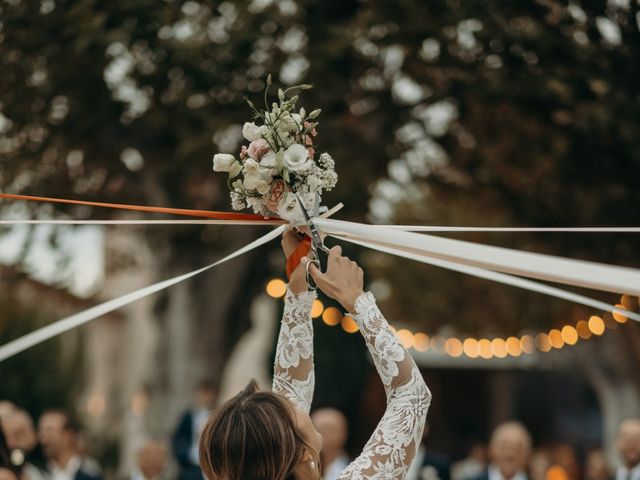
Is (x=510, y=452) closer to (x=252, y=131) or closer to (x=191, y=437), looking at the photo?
(x=191, y=437)

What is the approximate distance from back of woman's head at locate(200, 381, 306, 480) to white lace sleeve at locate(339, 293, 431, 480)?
0.16 meters

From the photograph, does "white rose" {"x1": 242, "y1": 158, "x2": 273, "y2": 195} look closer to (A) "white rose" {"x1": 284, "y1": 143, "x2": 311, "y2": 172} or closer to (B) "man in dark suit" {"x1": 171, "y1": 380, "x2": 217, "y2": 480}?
(A) "white rose" {"x1": 284, "y1": 143, "x2": 311, "y2": 172}

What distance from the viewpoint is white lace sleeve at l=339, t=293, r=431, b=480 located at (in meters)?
2.88

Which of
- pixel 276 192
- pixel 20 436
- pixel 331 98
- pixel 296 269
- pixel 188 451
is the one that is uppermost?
pixel 276 192

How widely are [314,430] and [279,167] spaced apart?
0.89m

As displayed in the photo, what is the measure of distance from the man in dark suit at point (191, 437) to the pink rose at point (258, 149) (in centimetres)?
738

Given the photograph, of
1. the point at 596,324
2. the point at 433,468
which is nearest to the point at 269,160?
the point at 433,468

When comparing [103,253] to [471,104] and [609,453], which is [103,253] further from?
[609,453]

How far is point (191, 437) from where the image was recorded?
11.2 m

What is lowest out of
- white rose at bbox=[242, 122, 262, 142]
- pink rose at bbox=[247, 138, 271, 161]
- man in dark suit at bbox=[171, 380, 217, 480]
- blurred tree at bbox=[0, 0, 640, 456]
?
man in dark suit at bbox=[171, 380, 217, 480]

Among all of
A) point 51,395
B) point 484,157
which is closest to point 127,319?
point 51,395

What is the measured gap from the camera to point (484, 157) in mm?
14680

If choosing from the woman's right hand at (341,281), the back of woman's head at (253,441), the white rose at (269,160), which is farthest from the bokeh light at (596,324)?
the back of woman's head at (253,441)

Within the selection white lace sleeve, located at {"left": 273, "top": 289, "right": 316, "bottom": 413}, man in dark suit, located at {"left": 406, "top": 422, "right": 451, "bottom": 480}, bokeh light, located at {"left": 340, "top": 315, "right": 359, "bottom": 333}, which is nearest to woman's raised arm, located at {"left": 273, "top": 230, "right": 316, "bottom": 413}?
white lace sleeve, located at {"left": 273, "top": 289, "right": 316, "bottom": 413}
